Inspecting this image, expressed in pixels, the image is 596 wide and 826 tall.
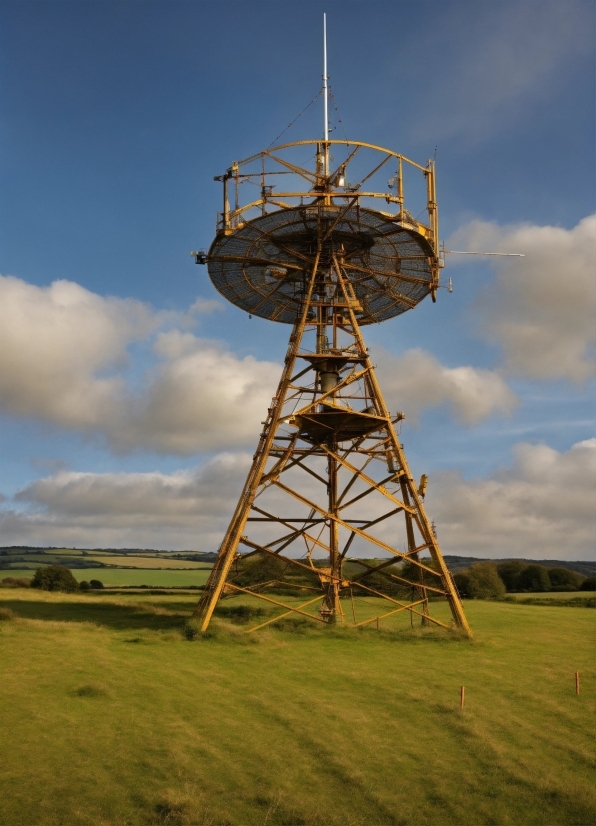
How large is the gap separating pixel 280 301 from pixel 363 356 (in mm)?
7911

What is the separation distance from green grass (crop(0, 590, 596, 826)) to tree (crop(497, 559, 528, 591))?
1770 inches

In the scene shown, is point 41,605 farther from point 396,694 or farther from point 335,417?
point 396,694

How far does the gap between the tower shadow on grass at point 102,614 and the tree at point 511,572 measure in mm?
44850

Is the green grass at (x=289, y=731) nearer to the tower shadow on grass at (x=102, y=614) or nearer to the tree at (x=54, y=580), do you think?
the tower shadow on grass at (x=102, y=614)

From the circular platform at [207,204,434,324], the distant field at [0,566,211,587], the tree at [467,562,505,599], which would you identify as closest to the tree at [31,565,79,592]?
the distant field at [0,566,211,587]

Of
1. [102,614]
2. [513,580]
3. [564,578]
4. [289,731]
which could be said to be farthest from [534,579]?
[289,731]

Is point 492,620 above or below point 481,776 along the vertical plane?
above

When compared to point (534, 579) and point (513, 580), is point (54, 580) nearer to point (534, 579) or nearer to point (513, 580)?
point (513, 580)

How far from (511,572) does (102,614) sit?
1962 inches

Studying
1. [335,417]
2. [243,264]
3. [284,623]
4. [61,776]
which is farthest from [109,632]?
[243,264]

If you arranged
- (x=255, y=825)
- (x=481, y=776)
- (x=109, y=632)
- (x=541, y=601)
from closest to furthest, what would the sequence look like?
(x=255, y=825)
(x=481, y=776)
(x=109, y=632)
(x=541, y=601)

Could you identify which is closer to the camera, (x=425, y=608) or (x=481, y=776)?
(x=481, y=776)

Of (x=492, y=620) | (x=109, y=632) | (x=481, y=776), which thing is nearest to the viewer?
(x=481, y=776)

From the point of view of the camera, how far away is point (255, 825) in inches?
569
